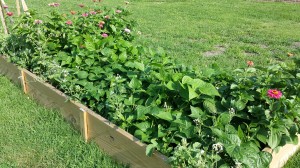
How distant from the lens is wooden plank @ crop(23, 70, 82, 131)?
308 cm

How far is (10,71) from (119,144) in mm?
2475

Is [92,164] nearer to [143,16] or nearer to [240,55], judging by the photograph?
[240,55]

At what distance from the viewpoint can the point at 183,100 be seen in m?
2.50

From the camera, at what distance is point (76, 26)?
413 centimetres

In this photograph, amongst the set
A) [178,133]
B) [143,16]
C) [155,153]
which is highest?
[178,133]

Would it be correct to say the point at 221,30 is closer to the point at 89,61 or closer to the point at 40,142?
the point at 89,61

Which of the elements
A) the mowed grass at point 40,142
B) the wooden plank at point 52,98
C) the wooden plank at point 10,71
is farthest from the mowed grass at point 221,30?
the mowed grass at point 40,142

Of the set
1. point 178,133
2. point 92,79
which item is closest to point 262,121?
point 178,133

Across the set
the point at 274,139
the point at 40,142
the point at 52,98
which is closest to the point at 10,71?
the point at 52,98

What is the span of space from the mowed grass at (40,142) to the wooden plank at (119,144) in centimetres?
8

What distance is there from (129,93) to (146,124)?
18.0 inches

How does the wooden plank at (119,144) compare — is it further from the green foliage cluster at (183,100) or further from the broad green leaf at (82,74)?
the broad green leaf at (82,74)

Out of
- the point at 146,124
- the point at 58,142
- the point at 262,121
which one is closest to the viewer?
the point at 262,121

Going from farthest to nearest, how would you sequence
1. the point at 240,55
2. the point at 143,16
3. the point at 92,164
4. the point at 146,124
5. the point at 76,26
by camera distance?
the point at 143,16
the point at 240,55
the point at 76,26
the point at 92,164
the point at 146,124
